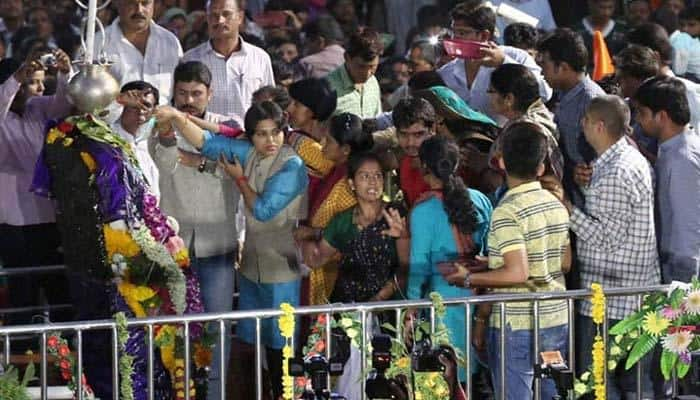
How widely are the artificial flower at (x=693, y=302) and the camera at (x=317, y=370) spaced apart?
165 centimetres

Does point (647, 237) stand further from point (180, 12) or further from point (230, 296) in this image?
point (180, 12)

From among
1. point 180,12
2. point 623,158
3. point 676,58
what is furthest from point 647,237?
point 180,12

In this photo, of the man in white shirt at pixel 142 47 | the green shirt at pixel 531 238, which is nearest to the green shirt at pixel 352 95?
the man in white shirt at pixel 142 47

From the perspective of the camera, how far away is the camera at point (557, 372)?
23.7ft

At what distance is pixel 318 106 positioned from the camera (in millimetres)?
9617

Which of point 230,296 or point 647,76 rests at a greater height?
point 647,76

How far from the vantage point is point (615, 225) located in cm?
840

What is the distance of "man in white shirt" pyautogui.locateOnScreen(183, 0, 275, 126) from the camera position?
1055 cm

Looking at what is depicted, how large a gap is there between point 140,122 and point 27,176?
1217 millimetres

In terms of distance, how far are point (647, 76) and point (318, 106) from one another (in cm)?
198

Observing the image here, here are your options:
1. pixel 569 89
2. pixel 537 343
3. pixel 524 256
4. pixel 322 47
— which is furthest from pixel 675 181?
pixel 322 47

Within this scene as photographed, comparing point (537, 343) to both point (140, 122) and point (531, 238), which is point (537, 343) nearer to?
point (531, 238)

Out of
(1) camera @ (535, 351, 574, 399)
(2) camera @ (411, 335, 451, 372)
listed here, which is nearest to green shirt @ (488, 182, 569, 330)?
(1) camera @ (535, 351, 574, 399)

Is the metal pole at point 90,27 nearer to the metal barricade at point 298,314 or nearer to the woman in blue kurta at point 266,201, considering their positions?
the woman in blue kurta at point 266,201
